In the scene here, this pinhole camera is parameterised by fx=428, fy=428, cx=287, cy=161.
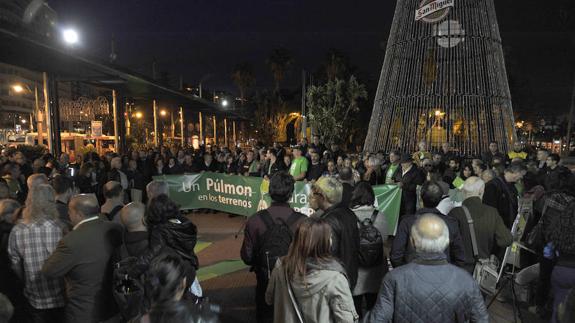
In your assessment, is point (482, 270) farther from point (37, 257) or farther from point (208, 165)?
point (208, 165)

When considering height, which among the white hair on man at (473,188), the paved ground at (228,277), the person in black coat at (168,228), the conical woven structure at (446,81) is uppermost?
the conical woven structure at (446,81)

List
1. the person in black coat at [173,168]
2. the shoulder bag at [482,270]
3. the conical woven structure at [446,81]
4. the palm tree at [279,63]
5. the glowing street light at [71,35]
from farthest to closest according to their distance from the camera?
the palm tree at [279,63] → the conical woven structure at [446,81] → the glowing street light at [71,35] → the person in black coat at [173,168] → the shoulder bag at [482,270]

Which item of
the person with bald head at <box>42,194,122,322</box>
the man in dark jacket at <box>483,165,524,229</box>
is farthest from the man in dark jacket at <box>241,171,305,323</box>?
the man in dark jacket at <box>483,165,524,229</box>

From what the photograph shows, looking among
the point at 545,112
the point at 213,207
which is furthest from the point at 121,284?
the point at 545,112

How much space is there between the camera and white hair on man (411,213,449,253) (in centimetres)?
264

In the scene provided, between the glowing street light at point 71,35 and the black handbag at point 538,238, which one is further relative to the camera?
the glowing street light at point 71,35

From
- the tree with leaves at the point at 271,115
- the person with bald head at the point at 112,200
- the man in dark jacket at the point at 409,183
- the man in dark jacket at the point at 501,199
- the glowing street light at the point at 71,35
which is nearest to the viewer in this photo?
the person with bald head at the point at 112,200

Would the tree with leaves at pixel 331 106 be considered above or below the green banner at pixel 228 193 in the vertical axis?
above

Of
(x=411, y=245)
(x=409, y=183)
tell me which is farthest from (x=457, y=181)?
(x=411, y=245)

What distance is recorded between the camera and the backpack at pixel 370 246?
3.83 metres

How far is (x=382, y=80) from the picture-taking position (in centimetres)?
1521

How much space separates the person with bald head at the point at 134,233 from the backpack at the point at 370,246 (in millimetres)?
1873

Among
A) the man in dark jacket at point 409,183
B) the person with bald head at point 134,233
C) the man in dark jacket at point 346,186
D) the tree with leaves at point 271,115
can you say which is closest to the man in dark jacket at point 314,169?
the man in dark jacket at point 409,183

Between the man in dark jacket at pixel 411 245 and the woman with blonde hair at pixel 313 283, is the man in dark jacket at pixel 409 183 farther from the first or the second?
the woman with blonde hair at pixel 313 283
